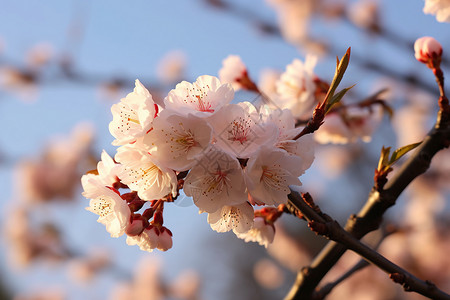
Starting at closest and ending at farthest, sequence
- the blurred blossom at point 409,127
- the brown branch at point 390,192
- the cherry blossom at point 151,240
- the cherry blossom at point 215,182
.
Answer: the cherry blossom at point 215,182 < the cherry blossom at point 151,240 < the brown branch at point 390,192 < the blurred blossom at point 409,127

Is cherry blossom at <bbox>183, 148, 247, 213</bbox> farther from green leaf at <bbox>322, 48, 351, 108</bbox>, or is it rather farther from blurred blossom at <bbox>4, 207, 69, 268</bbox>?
blurred blossom at <bbox>4, 207, 69, 268</bbox>

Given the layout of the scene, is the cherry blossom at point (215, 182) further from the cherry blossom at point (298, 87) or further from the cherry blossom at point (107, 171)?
the cherry blossom at point (298, 87)

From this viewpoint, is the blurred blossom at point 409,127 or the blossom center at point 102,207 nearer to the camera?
the blossom center at point 102,207

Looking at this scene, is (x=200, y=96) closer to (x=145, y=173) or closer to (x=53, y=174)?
(x=145, y=173)

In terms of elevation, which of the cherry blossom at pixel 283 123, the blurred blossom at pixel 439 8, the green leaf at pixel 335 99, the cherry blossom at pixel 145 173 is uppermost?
the blurred blossom at pixel 439 8

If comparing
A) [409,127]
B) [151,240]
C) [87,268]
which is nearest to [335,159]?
[409,127]

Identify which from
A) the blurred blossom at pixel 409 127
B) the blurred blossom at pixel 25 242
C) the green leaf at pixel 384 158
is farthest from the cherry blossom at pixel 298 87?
the blurred blossom at pixel 25 242
